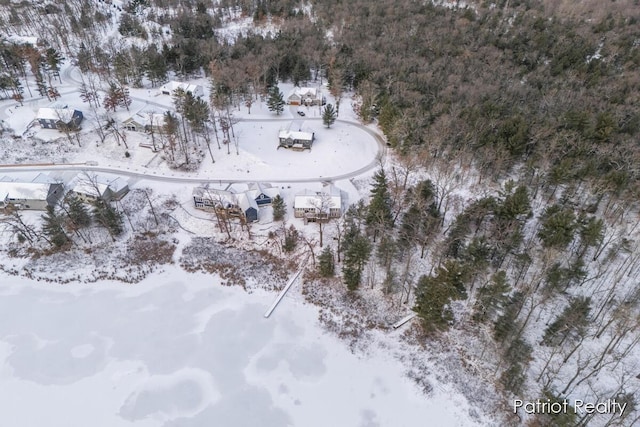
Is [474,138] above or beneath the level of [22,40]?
beneath

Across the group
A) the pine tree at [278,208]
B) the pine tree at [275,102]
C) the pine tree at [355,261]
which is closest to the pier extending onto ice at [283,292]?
the pine tree at [355,261]

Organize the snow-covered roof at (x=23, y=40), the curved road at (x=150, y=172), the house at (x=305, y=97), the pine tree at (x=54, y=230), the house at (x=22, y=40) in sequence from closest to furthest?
the pine tree at (x=54, y=230)
the curved road at (x=150, y=172)
the house at (x=305, y=97)
the house at (x=22, y=40)
the snow-covered roof at (x=23, y=40)

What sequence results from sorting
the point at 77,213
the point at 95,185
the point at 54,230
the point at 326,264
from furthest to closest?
the point at 95,185 → the point at 77,213 → the point at 54,230 → the point at 326,264

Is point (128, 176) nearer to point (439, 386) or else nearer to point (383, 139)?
point (383, 139)

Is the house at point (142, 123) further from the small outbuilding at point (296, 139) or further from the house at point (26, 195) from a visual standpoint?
the small outbuilding at point (296, 139)

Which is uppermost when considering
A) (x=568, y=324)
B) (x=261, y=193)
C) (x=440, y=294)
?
(x=261, y=193)

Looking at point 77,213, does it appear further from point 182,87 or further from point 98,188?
point 182,87

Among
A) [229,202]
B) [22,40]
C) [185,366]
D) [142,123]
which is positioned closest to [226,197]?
[229,202]

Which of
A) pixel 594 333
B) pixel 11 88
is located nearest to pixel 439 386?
pixel 594 333
